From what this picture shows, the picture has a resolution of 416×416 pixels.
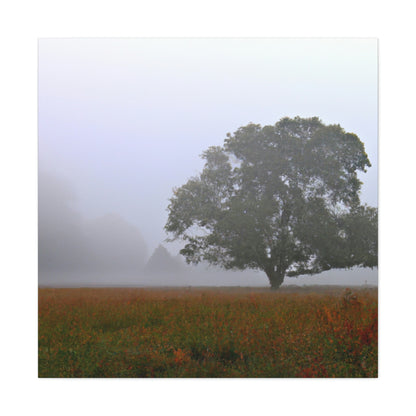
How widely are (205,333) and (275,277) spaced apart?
2.01 meters

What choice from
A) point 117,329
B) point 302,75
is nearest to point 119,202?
point 117,329

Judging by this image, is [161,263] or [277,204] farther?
Result: [277,204]

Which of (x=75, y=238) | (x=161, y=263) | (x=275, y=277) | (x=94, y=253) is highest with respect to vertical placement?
(x=75, y=238)

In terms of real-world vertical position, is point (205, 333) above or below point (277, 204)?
below

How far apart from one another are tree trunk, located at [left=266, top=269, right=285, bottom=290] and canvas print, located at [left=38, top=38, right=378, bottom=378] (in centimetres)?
2

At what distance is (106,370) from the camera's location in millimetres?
6305

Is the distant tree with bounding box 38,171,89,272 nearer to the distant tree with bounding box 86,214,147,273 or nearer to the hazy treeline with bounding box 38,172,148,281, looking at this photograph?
the hazy treeline with bounding box 38,172,148,281

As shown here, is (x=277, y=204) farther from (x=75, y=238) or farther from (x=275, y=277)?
(x=75, y=238)

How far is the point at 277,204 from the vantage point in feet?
26.0

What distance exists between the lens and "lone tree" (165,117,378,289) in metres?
7.72

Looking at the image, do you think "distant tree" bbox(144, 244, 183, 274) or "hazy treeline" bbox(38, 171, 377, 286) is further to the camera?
"distant tree" bbox(144, 244, 183, 274)

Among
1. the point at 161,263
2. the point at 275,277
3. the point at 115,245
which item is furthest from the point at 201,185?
the point at 275,277

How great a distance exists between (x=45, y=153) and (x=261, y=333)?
4852 millimetres

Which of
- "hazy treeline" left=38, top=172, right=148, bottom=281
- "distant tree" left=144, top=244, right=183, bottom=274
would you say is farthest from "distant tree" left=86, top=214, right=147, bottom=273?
"distant tree" left=144, top=244, right=183, bottom=274
